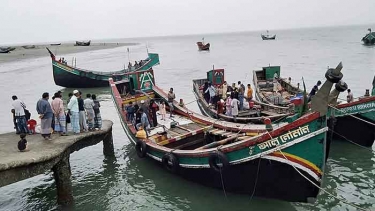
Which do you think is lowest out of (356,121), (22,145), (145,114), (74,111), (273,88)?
(356,121)

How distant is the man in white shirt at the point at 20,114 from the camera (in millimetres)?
10906

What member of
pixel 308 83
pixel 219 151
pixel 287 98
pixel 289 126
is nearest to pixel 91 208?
pixel 219 151

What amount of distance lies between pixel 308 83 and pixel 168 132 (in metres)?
23.0

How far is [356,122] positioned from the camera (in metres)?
12.6

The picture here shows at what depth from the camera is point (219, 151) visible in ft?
28.9

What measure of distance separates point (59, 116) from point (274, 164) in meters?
6.90

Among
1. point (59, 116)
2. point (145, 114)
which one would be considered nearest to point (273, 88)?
point (145, 114)

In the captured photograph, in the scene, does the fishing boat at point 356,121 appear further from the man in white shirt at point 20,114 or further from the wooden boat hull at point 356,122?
the man in white shirt at point 20,114

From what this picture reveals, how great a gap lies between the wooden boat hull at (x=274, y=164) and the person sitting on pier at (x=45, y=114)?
4174 mm

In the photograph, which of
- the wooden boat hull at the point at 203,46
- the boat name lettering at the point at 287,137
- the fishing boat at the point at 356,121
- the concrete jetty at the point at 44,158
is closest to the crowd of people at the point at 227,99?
the fishing boat at the point at 356,121

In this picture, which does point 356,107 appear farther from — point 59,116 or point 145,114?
point 59,116

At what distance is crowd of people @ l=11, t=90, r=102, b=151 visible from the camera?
10.4 metres

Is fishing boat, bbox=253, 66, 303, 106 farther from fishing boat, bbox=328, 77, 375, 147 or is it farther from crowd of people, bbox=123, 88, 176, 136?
crowd of people, bbox=123, 88, 176, 136

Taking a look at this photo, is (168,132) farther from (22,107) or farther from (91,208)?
(22,107)
